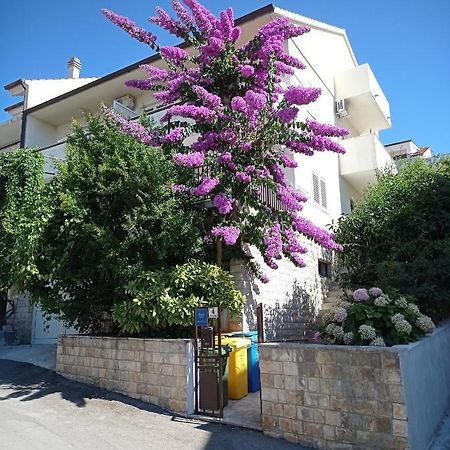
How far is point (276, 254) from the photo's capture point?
7.79 metres

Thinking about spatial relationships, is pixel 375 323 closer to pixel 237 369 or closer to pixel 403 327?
pixel 403 327

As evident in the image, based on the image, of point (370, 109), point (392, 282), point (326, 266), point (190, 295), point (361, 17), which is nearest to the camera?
point (190, 295)

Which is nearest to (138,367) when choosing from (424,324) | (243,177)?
(243,177)

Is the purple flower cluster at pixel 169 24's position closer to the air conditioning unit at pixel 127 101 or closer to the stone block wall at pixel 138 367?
the stone block wall at pixel 138 367

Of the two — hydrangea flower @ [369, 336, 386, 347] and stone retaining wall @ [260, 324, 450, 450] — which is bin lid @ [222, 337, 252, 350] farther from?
hydrangea flower @ [369, 336, 386, 347]

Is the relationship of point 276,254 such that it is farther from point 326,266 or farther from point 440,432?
point 326,266

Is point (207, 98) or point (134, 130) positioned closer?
point (207, 98)

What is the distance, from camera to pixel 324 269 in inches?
522

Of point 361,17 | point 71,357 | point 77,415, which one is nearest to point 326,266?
point 361,17

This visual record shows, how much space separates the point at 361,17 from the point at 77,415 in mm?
10383

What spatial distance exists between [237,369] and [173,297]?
165 cm

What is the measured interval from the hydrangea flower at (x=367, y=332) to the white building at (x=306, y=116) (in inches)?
141

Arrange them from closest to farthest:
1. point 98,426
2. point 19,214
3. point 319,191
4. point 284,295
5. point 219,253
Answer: point 98,426, point 19,214, point 219,253, point 284,295, point 319,191

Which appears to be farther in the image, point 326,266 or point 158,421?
point 326,266
